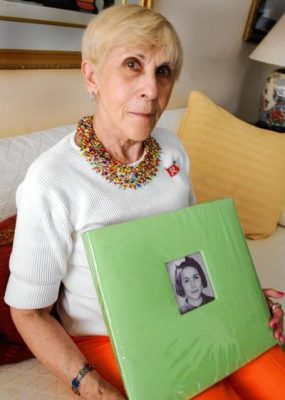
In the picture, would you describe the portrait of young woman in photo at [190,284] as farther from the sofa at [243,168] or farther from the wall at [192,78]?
the wall at [192,78]

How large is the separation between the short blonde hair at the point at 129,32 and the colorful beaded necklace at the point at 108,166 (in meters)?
0.16

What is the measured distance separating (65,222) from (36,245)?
72 mm

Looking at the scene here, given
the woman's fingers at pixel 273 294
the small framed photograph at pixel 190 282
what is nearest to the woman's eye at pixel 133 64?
the small framed photograph at pixel 190 282

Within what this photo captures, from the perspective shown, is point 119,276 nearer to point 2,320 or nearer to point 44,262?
point 44,262

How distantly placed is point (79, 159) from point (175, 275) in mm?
323

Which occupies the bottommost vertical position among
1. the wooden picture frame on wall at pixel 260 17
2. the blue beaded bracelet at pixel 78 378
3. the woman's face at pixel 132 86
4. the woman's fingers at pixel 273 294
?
the blue beaded bracelet at pixel 78 378

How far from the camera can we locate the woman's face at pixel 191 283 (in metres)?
0.70

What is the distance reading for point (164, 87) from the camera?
2.67ft

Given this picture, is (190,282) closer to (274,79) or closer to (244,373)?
(244,373)

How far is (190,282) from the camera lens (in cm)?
70

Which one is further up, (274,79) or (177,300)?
(274,79)

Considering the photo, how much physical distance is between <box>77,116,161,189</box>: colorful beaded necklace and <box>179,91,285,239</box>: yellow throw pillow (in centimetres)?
62

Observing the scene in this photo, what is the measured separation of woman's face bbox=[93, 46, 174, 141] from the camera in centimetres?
76

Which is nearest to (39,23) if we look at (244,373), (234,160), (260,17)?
(234,160)
